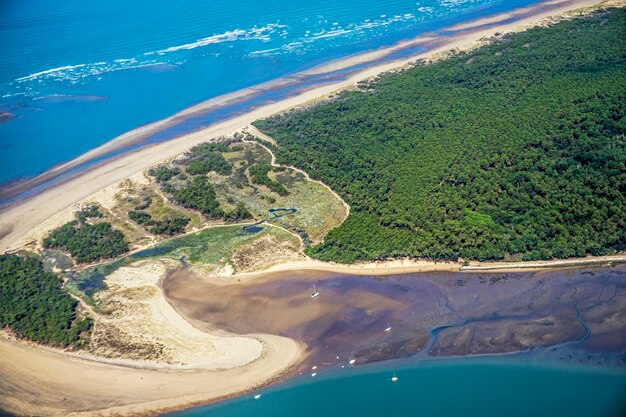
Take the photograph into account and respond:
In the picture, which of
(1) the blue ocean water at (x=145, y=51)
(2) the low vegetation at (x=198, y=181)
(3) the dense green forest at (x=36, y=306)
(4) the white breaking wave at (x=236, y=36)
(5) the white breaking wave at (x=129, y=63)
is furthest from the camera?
(4) the white breaking wave at (x=236, y=36)

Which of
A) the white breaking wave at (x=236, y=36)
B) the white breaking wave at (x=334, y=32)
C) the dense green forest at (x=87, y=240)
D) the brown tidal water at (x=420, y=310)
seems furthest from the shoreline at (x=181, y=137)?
the brown tidal water at (x=420, y=310)

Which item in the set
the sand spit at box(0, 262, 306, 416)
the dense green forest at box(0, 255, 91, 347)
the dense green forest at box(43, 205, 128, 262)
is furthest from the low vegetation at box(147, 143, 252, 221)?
the sand spit at box(0, 262, 306, 416)

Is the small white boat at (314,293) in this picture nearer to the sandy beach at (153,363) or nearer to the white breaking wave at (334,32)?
the sandy beach at (153,363)

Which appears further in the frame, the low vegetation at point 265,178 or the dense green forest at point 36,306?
the low vegetation at point 265,178

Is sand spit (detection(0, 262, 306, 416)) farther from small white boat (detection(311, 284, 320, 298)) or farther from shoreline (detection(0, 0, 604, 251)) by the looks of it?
shoreline (detection(0, 0, 604, 251))

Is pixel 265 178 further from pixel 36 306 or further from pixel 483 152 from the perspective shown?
pixel 36 306

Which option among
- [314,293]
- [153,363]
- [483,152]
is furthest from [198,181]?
[483,152]
